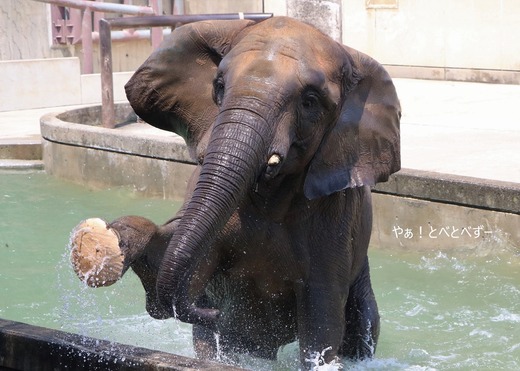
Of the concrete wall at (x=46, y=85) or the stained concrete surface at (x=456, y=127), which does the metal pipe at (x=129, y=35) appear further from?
the stained concrete surface at (x=456, y=127)

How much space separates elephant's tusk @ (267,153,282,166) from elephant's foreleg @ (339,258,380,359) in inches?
62.5

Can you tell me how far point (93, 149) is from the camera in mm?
12289

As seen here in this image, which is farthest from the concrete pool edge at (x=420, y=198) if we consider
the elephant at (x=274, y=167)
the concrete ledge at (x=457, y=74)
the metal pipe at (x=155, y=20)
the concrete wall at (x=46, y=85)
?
the concrete ledge at (x=457, y=74)

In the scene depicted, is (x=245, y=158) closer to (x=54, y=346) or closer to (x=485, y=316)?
(x=54, y=346)

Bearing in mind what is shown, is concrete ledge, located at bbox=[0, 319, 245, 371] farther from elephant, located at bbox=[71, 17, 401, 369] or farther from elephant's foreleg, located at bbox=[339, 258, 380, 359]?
elephant's foreleg, located at bbox=[339, 258, 380, 359]

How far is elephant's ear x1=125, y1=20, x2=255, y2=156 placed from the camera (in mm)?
5332

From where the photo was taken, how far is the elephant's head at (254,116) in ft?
14.6

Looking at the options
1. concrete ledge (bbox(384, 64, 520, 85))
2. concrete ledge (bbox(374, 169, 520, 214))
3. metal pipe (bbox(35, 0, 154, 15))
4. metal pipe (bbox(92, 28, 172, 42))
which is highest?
metal pipe (bbox(35, 0, 154, 15))

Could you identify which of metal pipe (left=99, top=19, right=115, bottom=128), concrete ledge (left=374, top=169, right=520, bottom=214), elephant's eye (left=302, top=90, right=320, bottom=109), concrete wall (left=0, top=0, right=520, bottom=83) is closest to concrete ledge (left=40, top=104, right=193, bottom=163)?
metal pipe (left=99, top=19, right=115, bottom=128)

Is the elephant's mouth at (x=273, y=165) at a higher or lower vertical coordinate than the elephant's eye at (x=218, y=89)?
lower

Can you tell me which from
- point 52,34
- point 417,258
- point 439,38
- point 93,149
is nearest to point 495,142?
point 417,258

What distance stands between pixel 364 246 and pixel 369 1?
1635 cm

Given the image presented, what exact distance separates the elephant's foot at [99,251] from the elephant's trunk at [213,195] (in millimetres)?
293

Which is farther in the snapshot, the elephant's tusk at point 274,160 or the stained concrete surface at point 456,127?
the stained concrete surface at point 456,127
